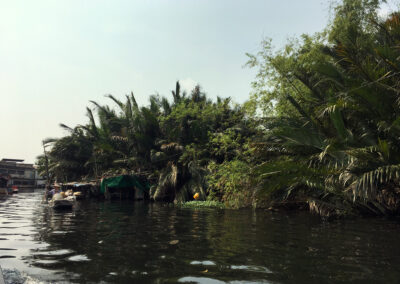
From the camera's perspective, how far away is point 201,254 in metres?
6.68

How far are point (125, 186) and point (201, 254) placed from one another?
2335 centimetres

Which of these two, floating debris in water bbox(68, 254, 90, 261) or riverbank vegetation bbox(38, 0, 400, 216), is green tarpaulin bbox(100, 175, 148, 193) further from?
floating debris in water bbox(68, 254, 90, 261)

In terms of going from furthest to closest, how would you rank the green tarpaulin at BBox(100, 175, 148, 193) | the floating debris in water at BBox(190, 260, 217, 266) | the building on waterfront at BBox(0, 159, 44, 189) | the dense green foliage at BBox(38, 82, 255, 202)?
the building on waterfront at BBox(0, 159, 44, 189)
the green tarpaulin at BBox(100, 175, 148, 193)
the dense green foliage at BBox(38, 82, 255, 202)
the floating debris in water at BBox(190, 260, 217, 266)

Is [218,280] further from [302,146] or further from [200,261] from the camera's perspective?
[302,146]

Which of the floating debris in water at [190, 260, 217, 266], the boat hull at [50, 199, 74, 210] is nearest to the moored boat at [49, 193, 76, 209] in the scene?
the boat hull at [50, 199, 74, 210]

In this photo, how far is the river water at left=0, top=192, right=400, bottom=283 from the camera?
5.11 metres

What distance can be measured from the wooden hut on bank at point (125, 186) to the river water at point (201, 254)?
17657mm

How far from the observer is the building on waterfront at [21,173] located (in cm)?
6669

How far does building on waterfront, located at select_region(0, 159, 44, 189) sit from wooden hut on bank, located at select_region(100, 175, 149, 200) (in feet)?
137

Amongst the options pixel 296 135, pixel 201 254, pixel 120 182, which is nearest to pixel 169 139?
pixel 120 182

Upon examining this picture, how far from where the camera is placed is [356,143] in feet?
38.4

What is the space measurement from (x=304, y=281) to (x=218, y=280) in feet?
4.19

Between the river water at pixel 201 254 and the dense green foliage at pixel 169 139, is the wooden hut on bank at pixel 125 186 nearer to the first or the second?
the dense green foliage at pixel 169 139

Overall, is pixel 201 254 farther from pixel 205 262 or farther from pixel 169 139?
pixel 169 139
